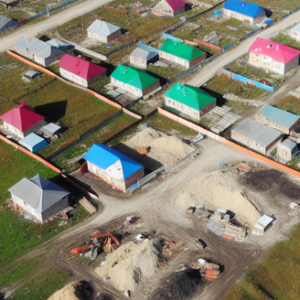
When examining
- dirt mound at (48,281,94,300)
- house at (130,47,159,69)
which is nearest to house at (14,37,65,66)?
house at (130,47,159,69)

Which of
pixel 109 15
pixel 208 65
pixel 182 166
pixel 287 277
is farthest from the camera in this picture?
pixel 109 15

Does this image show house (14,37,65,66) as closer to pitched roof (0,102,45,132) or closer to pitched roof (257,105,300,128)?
pitched roof (0,102,45,132)

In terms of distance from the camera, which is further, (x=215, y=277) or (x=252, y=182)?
(x=252, y=182)

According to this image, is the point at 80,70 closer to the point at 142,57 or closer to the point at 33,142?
the point at 142,57

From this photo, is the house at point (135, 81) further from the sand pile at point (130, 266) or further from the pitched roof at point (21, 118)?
the sand pile at point (130, 266)

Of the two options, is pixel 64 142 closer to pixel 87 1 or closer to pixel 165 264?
pixel 165 264

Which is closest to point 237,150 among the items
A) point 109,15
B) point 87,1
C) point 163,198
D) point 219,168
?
point 219,168

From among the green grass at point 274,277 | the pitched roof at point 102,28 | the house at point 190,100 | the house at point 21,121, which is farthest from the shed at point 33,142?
the green grass at point 274,277
